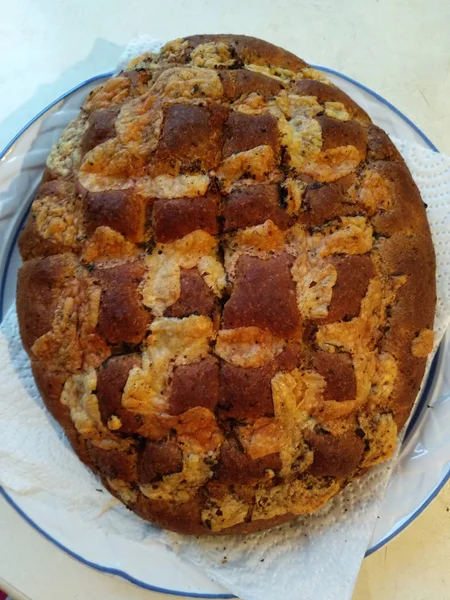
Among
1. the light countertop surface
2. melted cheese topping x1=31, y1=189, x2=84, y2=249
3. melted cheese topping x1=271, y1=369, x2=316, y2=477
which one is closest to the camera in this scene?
melted cheese topping x1=271, y1=369, x2=316, y2=477

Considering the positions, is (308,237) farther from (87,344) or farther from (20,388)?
(20,388)

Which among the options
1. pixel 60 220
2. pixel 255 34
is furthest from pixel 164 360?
pixel 255 34

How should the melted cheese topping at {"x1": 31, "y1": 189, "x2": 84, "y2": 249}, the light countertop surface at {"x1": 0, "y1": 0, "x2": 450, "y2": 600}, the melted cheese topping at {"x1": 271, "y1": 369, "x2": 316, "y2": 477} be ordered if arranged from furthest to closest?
the light countertop surface at {"x1": 0, "y1": 0, "x2": 450, "y2": 600} → the melted cheese topping at {"x1": 31, "y1": 189, "x2": 84, "y2": 249} → the melted cheese topping at {"x1": 271, "y1": 369, "x2": 316, "y2": 477}

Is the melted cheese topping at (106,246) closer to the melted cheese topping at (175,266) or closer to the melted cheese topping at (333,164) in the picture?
the melted cheese topping at (175,266)

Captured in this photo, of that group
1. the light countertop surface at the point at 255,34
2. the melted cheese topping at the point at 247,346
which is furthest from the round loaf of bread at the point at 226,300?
the light countertop surface at the point at 255,34

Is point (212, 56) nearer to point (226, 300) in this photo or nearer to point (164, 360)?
point (226, 300)

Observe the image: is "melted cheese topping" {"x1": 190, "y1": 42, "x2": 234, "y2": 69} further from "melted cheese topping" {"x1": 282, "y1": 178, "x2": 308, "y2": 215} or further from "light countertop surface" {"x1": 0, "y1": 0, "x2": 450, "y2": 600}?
"light countertop surface" {"x1": 0, "y1": 0, "x2": 450, "y2": 600}

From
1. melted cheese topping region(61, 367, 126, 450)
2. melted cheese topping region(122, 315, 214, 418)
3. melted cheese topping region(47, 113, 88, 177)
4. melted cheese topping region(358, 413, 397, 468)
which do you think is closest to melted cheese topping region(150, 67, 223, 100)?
melted cheese topping region(47, 113, 88, 177)

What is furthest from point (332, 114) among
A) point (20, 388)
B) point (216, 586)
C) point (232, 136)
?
point (216, 586)

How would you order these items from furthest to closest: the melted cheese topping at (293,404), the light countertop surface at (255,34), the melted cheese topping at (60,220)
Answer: the light countertop surface at (255,34) < the melted cheese topping at (60,220) < the melted cheese topping at (293,404)
